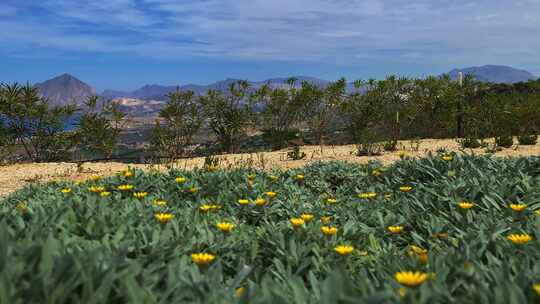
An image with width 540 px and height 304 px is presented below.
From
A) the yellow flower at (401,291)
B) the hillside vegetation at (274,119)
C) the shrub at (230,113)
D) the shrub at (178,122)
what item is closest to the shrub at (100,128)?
the hillside vegetation at (274,119)

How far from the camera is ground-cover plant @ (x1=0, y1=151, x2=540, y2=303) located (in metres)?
1.26

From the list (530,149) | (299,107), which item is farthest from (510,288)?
(299,107)

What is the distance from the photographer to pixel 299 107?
13586 mm

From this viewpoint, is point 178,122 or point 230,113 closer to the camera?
point 178,122

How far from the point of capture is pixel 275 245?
2131 millimetres

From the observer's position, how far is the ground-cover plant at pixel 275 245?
1261 mm

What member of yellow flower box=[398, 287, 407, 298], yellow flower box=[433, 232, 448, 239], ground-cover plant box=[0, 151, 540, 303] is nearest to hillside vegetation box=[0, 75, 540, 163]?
ground-cover plant box=[0, 151, 540, 303]

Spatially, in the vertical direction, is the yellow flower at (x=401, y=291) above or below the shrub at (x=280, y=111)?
below

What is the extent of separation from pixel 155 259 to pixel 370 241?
44.5 inches

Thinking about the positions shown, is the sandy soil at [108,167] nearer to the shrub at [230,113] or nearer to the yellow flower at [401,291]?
the shrub at [230,113]

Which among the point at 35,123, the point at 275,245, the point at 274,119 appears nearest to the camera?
the point at 275,245

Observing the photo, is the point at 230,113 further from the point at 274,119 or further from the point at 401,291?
the point at 401,291

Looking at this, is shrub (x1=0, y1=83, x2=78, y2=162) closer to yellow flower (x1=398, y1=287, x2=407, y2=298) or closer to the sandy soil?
the sandy soil

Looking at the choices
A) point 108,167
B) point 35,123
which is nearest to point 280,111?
point 108,167
